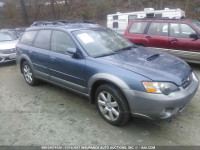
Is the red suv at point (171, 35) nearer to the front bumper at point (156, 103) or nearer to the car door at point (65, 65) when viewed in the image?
the front bumper at point (156, 103)

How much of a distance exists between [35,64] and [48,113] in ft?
4.86

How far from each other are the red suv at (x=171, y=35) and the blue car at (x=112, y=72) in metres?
2.58

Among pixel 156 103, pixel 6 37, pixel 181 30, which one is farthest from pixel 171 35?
pixel 6 37

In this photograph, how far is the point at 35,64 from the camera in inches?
184

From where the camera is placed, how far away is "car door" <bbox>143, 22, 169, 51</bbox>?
6.36m

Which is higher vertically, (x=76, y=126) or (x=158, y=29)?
(x=158, y=29)

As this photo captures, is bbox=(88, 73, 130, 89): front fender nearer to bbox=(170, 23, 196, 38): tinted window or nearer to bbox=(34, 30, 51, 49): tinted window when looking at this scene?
bbox=(34, 30, 51, 49): tinted window

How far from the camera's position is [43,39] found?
447 centimetres

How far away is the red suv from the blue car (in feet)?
8.48

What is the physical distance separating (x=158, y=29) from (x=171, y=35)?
53 centimetres

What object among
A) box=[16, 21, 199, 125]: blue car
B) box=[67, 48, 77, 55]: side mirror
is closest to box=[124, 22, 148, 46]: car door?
box=[16, 21, 199, 125]: blue car

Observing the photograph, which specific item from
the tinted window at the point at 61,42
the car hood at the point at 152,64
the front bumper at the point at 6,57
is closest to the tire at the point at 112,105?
the car hood at the point at 152,64

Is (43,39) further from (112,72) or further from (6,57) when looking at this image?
(6,57)

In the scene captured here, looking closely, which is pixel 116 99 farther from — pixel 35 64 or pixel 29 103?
pixel 35 64
